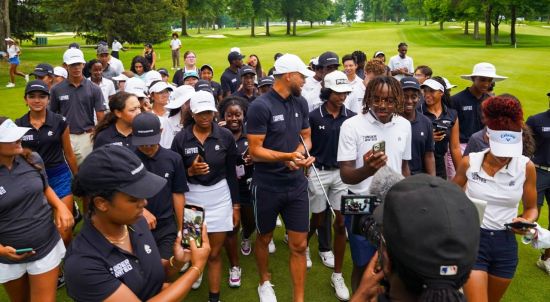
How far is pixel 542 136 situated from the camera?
5574mm

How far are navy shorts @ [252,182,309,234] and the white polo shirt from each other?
0.76 m

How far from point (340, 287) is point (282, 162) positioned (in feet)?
5.70

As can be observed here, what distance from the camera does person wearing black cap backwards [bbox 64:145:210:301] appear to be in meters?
2.37

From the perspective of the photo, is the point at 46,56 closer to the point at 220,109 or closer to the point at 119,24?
the point at 119,24

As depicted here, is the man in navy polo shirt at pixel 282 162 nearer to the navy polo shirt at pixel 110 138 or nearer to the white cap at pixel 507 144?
the navy polo shirt at pixel 110 138

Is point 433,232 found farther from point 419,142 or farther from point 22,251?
point 419,142

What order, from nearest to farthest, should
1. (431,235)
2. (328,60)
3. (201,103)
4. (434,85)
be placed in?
(431,235), (201,103), (434,85), (328,60)

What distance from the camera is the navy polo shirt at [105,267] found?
2.36m

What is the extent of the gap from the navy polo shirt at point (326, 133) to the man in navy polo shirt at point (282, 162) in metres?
0.75

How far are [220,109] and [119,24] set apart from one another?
117 ft

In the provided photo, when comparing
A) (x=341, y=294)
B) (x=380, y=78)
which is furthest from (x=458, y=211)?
(x=341, y=294)

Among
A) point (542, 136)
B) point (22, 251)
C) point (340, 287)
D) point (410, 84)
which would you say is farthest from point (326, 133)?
point (22, 251)

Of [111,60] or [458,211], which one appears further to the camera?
[111,60]

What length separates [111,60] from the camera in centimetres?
1165
